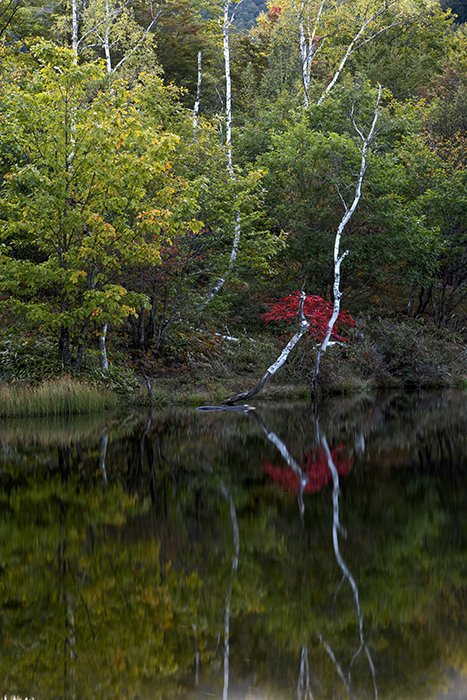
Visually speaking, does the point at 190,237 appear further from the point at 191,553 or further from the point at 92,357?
the point at 191,553

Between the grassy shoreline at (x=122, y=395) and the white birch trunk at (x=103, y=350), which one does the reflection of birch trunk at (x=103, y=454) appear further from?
the white birch trunk at (x=103, y=350)

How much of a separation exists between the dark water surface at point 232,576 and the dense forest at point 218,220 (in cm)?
633

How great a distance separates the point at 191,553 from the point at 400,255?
19.6 m

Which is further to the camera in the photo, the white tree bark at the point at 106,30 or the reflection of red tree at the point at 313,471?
the white tree bark at the point at 106,30

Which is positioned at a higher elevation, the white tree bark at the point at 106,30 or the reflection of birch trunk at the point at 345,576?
the white tree bark at the point at 106,30

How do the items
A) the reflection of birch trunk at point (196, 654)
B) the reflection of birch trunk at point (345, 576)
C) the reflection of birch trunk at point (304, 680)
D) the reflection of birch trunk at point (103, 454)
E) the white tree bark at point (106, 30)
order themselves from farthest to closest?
the white tree bark at point (106, 30) < the reflection of birch trunk at point (103, 454) < the reflection of birch trunk at point (345, 576) < the reflection of birch trunk at point (196, 654) < the reflection of birch trunk at point (304, 680)

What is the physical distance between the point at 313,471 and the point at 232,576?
4.32m

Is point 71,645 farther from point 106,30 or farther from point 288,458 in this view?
point 106,30

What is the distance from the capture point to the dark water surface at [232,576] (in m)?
3.55

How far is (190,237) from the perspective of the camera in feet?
63.4

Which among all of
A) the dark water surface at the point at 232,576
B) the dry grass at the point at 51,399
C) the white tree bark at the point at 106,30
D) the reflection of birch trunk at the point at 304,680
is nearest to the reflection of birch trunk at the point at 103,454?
the dark water surface at the point at 232,576

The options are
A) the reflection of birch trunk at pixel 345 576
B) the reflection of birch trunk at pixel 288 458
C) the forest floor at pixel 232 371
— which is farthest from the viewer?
the forest floor at pixel 232 371

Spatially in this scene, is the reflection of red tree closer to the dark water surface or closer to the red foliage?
the dark water surface

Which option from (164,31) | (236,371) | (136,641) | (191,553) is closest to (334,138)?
(236,371)
